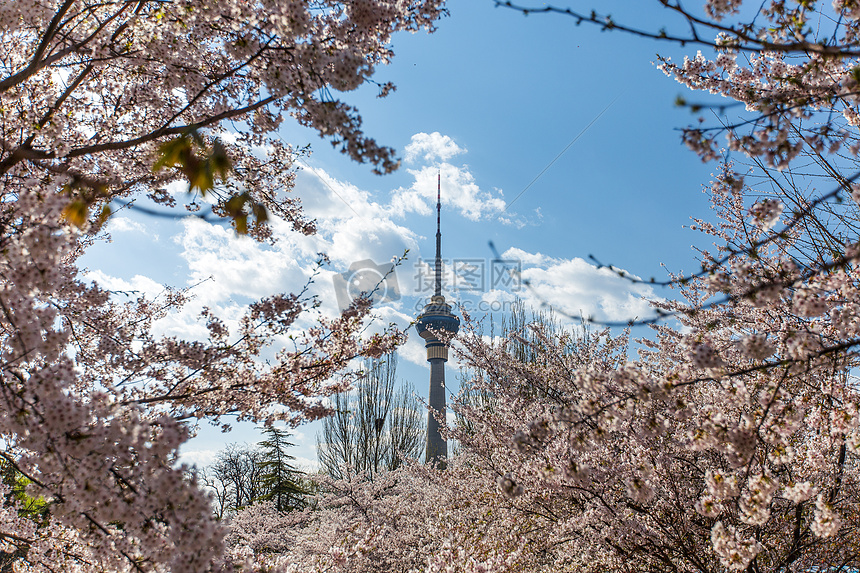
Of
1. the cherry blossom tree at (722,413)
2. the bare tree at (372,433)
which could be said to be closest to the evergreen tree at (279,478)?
the bare tree at (372,433)

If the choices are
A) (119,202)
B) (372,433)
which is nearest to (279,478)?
(372,433)

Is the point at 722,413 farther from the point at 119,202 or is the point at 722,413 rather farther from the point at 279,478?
the point at 279,478

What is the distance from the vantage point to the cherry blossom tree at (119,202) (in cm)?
185

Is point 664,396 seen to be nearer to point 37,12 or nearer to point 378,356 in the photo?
point 378,356

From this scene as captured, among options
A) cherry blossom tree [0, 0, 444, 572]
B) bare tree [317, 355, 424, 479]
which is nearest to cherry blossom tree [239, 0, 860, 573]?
cherry blossom tree [0, 0, 444, 572]

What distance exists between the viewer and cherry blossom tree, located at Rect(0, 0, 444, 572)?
1854 millimetres

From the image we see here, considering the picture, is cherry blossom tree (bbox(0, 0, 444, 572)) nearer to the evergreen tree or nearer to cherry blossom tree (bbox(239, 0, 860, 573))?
cherry blossom tree (bbox(239, 0, 860, 573))

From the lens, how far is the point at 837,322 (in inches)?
103

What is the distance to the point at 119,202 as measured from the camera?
372 cm

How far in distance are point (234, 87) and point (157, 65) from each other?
60cm

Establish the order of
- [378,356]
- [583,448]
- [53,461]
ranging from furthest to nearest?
1. [378,356]
2. [583,448]
3. [53,461]

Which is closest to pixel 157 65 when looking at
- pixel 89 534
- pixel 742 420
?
pixel 89 534

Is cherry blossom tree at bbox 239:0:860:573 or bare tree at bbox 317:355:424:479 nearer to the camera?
cherry blossom tree at bbox 239:0:860:573

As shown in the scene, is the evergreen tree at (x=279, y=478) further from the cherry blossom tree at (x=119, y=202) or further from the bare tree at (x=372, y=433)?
the cherry blossom tree at (x=119, y=202)
